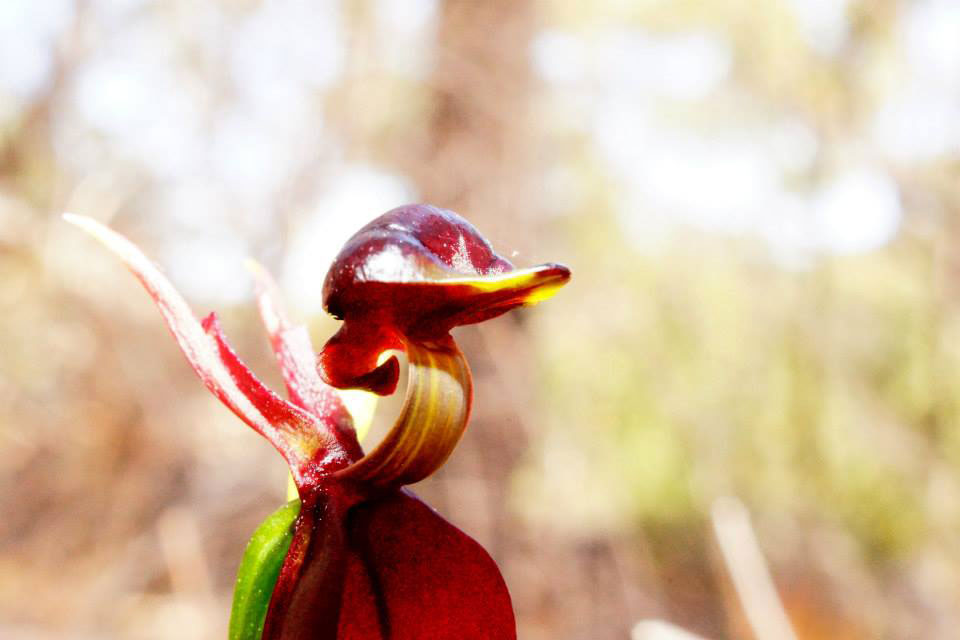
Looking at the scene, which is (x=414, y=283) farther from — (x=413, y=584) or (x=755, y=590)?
(x=755, y=590)

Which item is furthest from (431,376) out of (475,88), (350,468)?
(475,88)

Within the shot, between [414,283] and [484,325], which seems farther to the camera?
[484,325]

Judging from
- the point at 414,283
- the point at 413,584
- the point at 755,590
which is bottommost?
the point at 755,590

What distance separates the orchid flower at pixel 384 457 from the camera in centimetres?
36

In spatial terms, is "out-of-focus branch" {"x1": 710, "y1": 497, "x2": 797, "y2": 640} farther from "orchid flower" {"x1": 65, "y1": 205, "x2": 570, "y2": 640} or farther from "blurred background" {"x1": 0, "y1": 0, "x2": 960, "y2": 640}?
"orchid flower" {"x1": 65, "y1": 205, "x2": 570, "y2": 640}

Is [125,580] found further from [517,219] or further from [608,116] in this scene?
[608,116]

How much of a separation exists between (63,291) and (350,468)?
99.3 inches

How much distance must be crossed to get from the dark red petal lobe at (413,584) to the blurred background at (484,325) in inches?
16.8

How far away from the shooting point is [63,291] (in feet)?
8.53

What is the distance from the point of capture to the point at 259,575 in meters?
0.36

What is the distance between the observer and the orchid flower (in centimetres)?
36

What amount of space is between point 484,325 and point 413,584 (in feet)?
6.18

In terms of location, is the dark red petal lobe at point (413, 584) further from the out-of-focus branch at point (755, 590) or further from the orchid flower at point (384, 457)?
the out-of-focus branch at point (755, 590)

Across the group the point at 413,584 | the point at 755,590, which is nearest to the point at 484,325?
the point at 755,590
